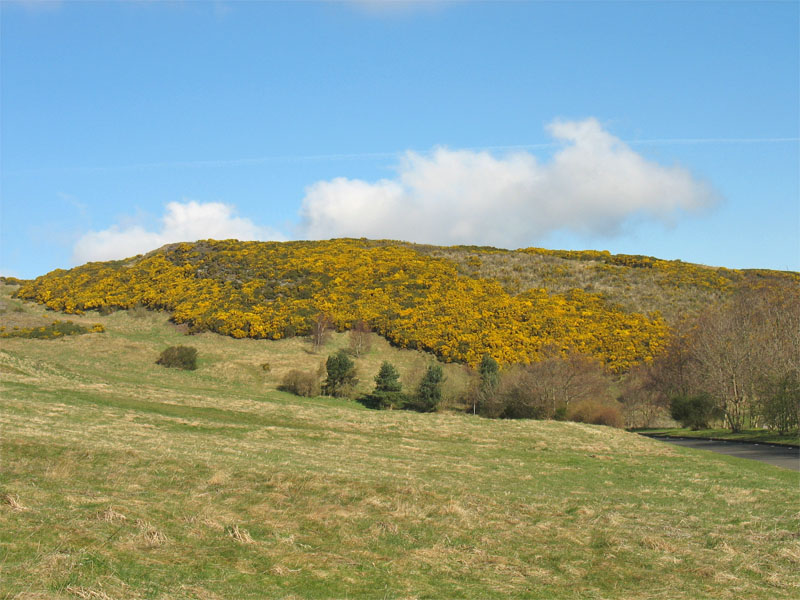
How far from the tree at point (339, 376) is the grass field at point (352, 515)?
19.8m

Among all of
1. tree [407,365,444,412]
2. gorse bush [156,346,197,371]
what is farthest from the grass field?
gorse bush [156,346,197,371]

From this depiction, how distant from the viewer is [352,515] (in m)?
12.4

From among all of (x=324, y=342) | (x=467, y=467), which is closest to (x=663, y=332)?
(x=324, y=342)

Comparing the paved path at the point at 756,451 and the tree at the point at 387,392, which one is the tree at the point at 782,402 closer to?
the paved path at the point at 756,451

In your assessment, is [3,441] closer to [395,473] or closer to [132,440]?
[132,440]

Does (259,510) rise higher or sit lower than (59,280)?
lower

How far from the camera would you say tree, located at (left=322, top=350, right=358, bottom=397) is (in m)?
47.9

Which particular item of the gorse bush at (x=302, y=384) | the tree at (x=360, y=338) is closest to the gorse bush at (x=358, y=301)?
the tree at (x=360, y=338)

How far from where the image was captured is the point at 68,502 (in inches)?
431

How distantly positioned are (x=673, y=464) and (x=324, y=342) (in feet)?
133

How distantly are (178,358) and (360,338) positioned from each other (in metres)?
17.3

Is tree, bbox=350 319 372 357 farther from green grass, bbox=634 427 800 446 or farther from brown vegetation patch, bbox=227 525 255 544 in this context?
brown vegetation patch, bbox=227 525 255 544

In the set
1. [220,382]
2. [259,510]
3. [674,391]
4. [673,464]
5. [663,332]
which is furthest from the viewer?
[663,332]

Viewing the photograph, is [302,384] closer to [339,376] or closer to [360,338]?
[339,376]
